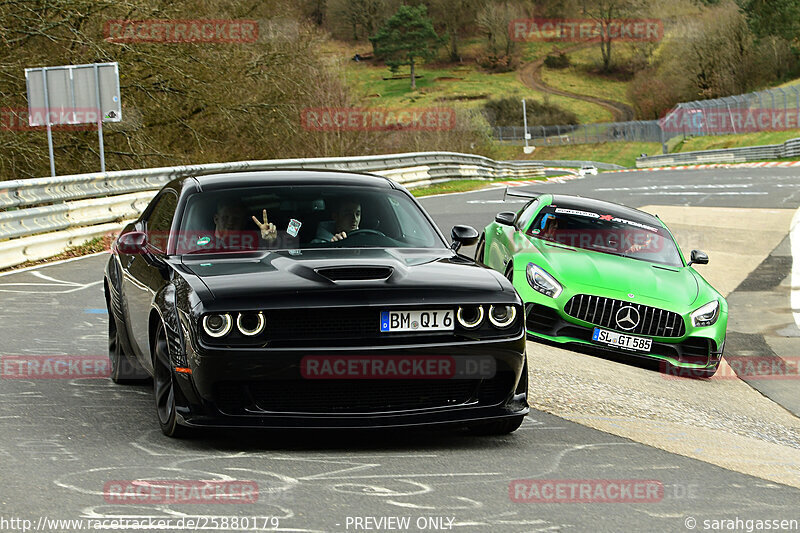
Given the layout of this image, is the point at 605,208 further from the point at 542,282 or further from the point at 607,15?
the point at 607,15

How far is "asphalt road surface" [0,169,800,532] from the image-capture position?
4574 millimetres

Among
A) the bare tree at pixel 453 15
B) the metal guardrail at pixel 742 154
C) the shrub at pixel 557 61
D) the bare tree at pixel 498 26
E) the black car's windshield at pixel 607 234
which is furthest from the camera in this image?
the bare tree at pixel 453 15

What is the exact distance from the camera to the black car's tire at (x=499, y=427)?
6105 mm

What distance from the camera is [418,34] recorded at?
157125 mm

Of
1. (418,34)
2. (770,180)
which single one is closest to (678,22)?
(418,34)

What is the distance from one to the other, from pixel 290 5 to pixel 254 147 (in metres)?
7.59

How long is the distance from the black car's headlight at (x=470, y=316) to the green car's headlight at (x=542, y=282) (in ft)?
16.9

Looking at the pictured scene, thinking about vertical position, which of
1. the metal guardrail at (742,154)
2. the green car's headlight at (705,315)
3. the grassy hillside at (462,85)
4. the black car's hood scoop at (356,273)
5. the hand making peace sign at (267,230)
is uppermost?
the hand making peace sign at (267,230)

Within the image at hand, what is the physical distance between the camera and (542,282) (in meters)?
11.0

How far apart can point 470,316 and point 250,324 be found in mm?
1110

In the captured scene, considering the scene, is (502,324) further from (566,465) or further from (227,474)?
(227,474)

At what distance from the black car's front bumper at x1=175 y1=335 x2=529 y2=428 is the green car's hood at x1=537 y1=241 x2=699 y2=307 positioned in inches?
202

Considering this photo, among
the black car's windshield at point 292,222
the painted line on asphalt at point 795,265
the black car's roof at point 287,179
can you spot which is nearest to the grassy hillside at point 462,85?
the painted line on asphalt at point 795,265

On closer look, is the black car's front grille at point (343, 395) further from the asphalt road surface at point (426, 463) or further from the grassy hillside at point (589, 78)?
the grassy hillside at point (589, 78)
